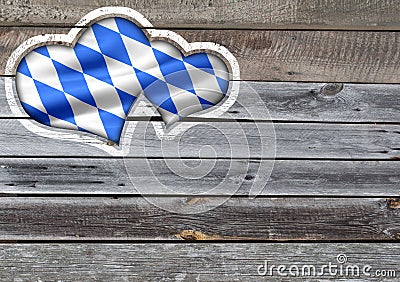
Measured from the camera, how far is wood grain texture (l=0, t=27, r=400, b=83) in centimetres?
118

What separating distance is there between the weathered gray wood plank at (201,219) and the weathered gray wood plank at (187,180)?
0.03 meters

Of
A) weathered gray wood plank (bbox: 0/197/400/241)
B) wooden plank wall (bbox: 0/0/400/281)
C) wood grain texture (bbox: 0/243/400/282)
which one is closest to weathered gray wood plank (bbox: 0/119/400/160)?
wooden plank wall (bbox: 0/0/400/281)

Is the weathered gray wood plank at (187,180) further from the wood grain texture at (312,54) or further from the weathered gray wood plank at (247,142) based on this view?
the wood grain texture at (312,54)

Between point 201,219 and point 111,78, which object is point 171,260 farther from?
point 111,78

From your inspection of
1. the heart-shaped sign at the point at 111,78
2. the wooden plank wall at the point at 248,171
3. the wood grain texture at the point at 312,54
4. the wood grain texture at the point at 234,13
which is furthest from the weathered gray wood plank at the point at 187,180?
the wood grain texture at the point at 234,13

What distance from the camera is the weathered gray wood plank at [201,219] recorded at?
48.5 inches

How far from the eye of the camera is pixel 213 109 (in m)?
1.19

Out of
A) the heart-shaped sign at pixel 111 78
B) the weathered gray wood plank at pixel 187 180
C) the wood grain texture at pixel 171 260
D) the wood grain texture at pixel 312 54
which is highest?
the wood grain texture at pixel 312 54

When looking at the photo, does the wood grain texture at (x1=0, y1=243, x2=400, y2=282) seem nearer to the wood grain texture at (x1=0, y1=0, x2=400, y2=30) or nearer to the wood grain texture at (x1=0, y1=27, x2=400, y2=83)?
the wood grain texture at (x1=0, y1=27, x2=400, y2=83)

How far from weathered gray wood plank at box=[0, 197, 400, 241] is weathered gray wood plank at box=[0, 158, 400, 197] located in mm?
25

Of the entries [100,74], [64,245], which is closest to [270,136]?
[100,74]

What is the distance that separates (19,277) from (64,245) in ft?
0.49

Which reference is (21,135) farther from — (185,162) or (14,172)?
(185,162)

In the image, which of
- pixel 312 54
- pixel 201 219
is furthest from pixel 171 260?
pixel 312 54
